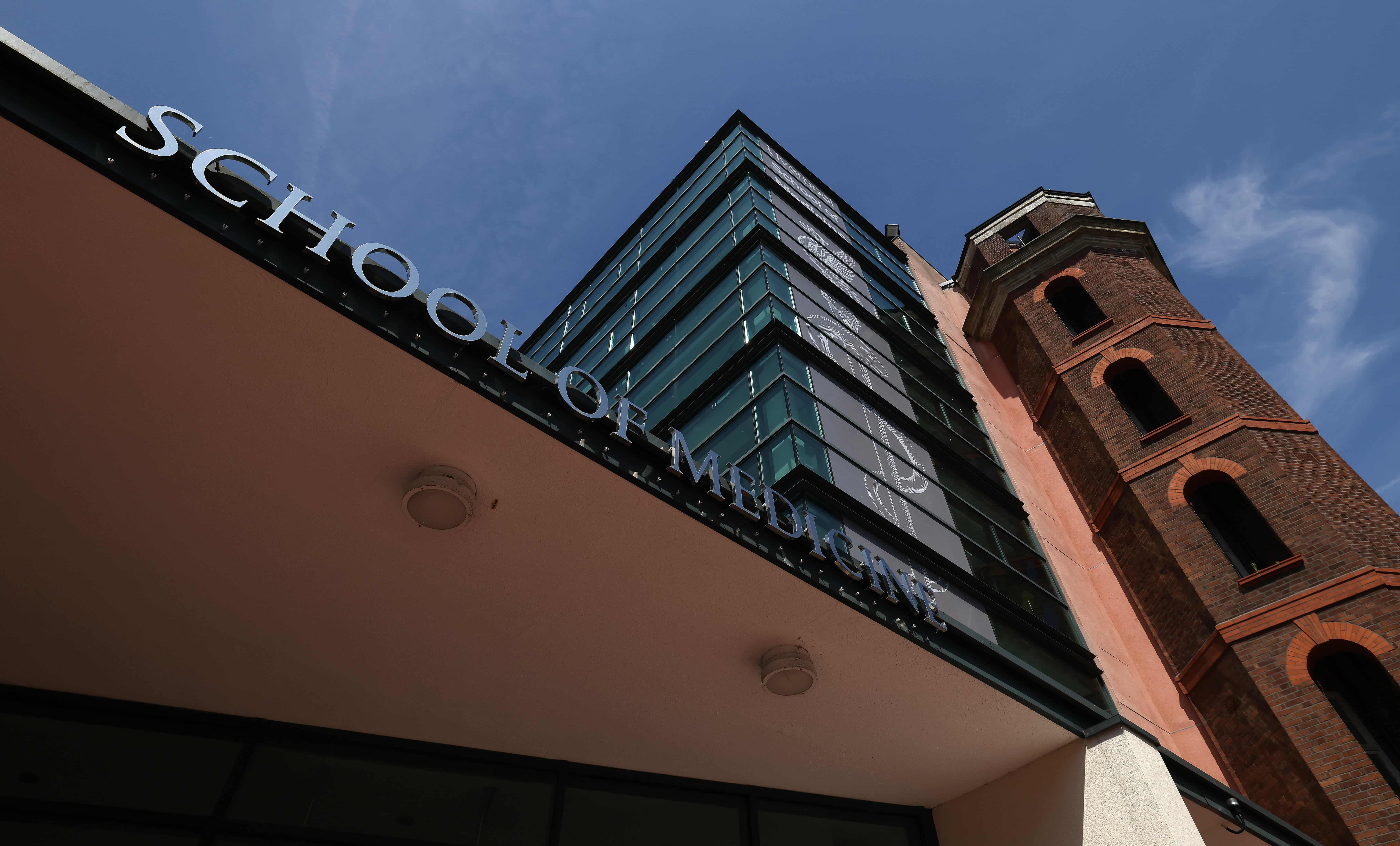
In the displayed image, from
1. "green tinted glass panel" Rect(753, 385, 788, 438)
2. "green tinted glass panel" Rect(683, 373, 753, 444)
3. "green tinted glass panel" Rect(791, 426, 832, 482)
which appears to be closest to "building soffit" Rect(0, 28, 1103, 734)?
"green tinted glass panel" Rect(791, 426, 832, 482)

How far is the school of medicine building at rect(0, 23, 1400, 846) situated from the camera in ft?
16.0

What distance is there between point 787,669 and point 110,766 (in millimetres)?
5370

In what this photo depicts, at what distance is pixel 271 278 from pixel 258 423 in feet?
3.60

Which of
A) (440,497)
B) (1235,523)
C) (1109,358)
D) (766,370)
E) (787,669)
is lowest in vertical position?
(787,669)

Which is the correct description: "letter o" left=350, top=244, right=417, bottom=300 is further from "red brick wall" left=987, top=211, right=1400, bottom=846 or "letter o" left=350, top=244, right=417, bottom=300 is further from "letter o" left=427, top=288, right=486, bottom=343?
"red brick wall" left=987, top=211, right=1400, bottom=846

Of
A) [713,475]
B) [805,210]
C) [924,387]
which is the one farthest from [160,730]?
[805,210]

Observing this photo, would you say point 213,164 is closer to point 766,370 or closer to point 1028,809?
point 766,370

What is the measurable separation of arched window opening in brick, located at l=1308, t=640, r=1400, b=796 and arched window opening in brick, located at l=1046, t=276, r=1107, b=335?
10974 millimetres

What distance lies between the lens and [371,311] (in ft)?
16.7

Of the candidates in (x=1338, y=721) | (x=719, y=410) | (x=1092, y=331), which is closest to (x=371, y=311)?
(x=719, y=410)

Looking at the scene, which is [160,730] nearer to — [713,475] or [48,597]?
[48,597]

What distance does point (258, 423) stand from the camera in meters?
5.34

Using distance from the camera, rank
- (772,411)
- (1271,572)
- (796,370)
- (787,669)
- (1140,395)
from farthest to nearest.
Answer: (1140,395), (1271,572), (796,370), (772,411), (787,669)

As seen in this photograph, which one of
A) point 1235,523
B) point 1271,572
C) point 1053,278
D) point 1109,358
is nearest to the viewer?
point 1271,572
